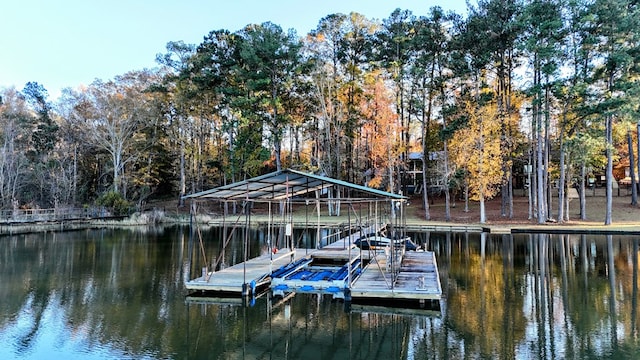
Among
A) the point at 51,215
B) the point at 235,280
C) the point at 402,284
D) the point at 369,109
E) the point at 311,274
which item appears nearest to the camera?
the point at 402,284

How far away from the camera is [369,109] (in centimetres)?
3500

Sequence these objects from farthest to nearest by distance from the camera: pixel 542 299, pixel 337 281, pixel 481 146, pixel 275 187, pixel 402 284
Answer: pixel 481 146, pixel 275 187, pixel 402 284, pixel 337 281, pixel 542 299

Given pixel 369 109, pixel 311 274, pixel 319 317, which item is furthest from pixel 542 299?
pixel 369 109

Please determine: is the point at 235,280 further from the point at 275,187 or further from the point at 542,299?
the point at 542,299

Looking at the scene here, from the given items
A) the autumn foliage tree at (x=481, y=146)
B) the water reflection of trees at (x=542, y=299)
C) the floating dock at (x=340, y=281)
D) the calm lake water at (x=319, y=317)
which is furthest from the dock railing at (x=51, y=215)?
the autumn foliage tree at (x=481, y=146)

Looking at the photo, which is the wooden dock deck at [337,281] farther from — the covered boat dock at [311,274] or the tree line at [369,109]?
the tree line at [369,109]

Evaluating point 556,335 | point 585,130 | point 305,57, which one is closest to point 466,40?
point 585,130

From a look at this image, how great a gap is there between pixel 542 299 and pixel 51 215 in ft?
108

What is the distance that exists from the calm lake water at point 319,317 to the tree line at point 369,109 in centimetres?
1481

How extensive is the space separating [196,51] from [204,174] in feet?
43.2

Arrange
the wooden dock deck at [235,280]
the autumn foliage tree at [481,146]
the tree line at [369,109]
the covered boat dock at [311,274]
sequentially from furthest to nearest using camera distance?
the autumn foliage tree at [481,146], the tree line at [369,109], the wooden dock deck at [235,280], the covered boat dock at [311,274]

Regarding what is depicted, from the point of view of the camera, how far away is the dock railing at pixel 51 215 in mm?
29047

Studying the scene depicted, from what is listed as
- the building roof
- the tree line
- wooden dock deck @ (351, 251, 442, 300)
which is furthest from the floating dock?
the tree line

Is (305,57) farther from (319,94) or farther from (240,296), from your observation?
(240,296)
